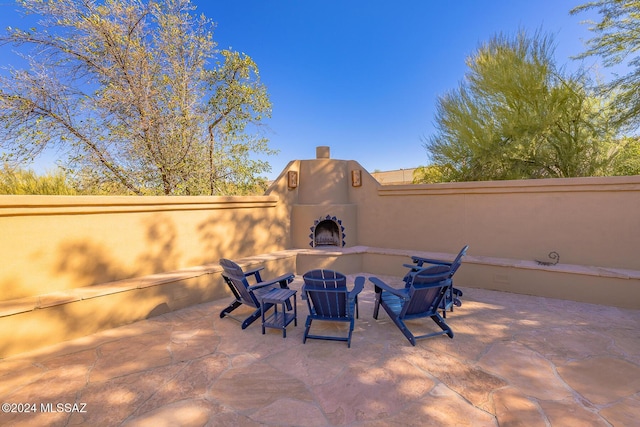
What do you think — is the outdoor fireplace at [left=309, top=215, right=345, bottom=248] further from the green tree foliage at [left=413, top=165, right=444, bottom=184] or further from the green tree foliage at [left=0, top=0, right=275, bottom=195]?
the green tree foliage at [left=0, top=0, right=275, bottom=195]

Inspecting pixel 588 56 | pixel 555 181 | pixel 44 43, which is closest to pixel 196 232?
pixel 44 43

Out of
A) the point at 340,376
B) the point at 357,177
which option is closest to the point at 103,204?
the point at 340,376

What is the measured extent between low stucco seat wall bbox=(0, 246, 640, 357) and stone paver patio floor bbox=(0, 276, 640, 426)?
0.98 ft

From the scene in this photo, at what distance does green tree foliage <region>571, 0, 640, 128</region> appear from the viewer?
728 cm

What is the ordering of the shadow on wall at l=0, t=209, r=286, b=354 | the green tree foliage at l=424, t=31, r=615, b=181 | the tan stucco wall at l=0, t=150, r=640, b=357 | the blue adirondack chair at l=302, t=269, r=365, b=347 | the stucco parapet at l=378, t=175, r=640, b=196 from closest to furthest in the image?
the blue adirondack chair at l=302, t=269, r=365, b=347, the shadow on wall at l=0, t=209, r=286, b=354, the tan stucco wall at l=0, t=150, r=640, b=357, the stucco parapet at l=378, t=175, r=640, b=196, the green tree foliage at l=424, t=31, r=615, b=181

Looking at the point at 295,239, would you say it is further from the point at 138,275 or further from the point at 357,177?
the point at 138,275

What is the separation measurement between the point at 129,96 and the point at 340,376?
10521mm

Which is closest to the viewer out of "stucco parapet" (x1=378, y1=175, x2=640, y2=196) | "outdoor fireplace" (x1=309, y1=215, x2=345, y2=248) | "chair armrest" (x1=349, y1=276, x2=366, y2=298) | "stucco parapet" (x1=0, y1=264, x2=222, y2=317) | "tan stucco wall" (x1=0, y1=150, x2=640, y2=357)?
"stucco parapet" (x1=0, y1=264, x2=222, y2=317)

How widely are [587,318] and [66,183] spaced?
44.9 feet

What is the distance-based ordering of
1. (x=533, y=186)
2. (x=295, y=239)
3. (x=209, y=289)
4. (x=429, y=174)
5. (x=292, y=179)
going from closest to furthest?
(x=209, y=289), (x=533, y=186), (x=292, y=179), (x=295, y=239), (x=429, y=174)

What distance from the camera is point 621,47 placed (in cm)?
745

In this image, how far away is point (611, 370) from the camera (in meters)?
3.37

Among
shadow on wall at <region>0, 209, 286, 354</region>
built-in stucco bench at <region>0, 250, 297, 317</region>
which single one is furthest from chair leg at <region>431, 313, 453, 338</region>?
shadow on wall at <region>0, 209, 286, 354</region>

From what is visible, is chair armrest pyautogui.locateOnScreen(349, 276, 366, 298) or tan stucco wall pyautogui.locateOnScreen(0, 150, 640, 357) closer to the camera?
tan stucco wall pyautogui.locateOnScreen(0, 150, 640, 357)
